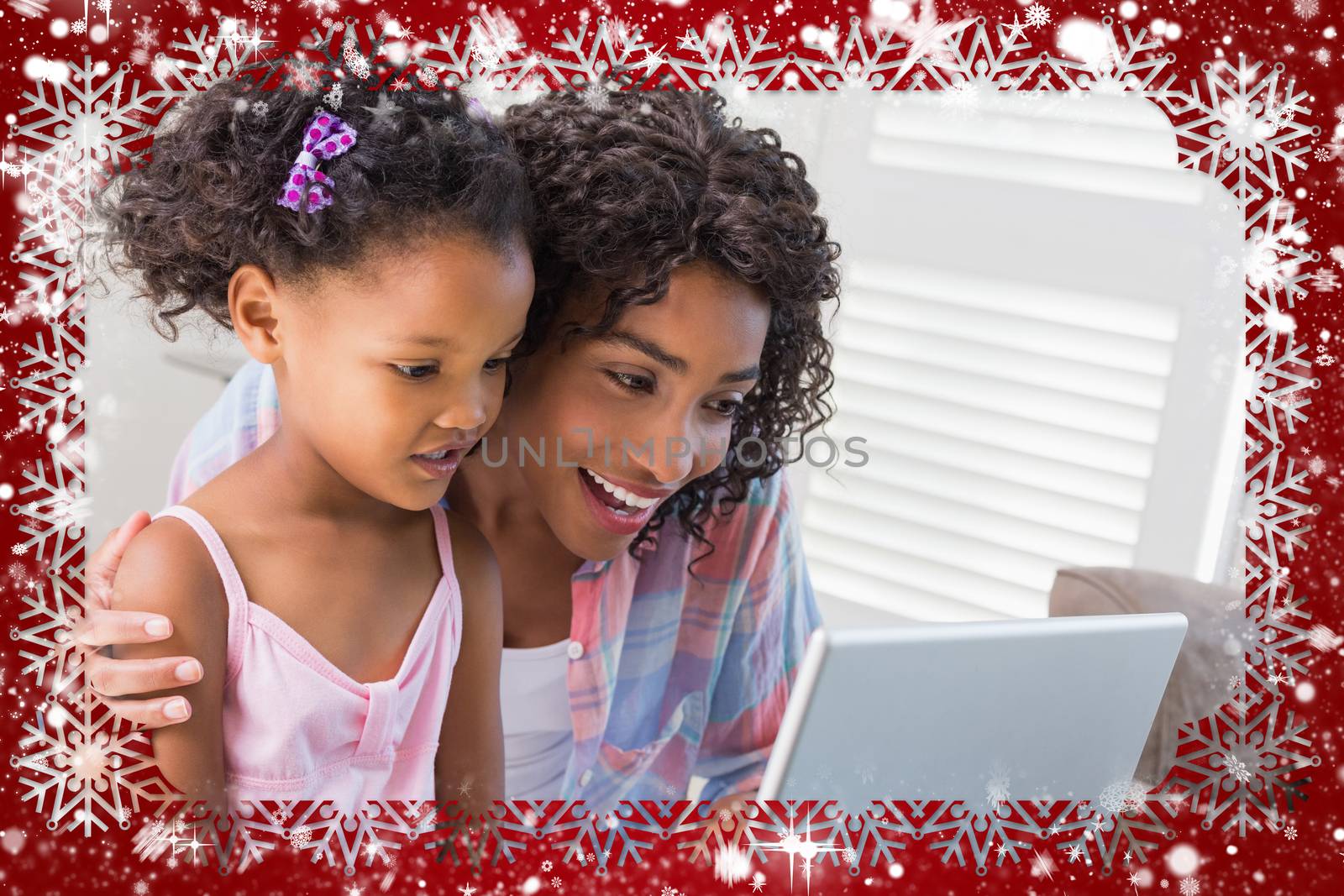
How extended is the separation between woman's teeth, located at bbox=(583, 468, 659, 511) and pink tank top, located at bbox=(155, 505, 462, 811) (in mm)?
202

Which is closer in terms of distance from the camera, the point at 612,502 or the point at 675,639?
the point at 612,502

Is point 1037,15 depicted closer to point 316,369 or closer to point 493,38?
point 493,38

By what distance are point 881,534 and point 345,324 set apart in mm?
1096

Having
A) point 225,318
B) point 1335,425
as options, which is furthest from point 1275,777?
point 225,318

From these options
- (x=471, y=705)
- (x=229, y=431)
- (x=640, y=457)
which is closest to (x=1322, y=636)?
(x=640, y=457)

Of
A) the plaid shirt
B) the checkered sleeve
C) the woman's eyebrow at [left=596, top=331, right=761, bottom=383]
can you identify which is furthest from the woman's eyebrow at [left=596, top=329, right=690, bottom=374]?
the checkered sleeve

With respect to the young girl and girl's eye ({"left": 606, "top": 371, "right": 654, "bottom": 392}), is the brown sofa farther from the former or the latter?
the young girl

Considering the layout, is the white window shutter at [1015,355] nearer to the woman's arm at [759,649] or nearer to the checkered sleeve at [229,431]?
the woman's arm at [759,649]

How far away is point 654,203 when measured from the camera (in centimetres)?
112

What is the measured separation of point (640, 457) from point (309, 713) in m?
0.39

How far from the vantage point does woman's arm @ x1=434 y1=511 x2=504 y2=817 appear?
1177 millimetres

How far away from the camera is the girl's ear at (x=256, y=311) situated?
0.96 meters

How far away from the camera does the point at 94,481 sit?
1085 mm

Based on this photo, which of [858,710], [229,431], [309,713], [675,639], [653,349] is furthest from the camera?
[675,639]
